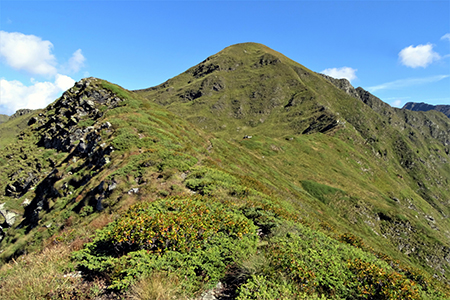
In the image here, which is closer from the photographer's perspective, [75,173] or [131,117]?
[75,173]

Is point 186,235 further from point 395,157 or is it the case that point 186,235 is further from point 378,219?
point 395,157

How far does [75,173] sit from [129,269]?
22.8m

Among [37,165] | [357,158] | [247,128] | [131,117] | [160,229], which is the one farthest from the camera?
[247,128]

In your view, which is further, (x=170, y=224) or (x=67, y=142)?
(x=67, y=142)

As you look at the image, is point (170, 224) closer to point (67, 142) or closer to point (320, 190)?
point (67, 142)

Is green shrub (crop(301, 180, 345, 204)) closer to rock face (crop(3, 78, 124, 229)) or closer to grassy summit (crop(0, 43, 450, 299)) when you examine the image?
grassy summit (crop(0, 43, 450, 299))

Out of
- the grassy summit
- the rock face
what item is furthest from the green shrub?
the rock face

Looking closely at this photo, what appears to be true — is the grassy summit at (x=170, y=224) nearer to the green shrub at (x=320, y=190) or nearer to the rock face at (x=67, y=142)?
the rock face at (x=67, y=142)

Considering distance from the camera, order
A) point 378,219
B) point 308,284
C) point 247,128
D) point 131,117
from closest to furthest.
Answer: point 308,284
point 131,117
point 378,219
point 247,128

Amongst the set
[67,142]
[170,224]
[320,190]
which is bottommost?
[320,190]

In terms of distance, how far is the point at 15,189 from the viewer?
Result: 31875 millimetres

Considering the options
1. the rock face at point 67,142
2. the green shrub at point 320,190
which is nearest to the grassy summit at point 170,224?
the rock face at point 67,142

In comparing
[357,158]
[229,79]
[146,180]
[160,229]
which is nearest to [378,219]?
[357,158]

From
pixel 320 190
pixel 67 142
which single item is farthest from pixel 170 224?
pixel 320 190
